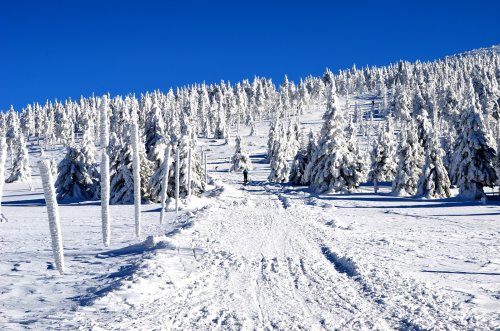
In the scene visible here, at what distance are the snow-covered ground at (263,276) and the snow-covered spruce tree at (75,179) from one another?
950 inches

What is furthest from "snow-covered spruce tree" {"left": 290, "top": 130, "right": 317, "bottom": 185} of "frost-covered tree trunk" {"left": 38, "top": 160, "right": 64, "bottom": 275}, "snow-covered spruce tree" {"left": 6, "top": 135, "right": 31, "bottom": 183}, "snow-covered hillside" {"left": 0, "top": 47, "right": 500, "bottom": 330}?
"snow-covered spruce tree" {"left": 6, "top": 135, "right": 31, "bottom": 183}

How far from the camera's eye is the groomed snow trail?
8305mm

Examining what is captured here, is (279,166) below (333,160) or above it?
below

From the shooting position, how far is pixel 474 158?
3284cm

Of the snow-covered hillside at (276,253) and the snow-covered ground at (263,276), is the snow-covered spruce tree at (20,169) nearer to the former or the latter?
the snow-covered hillside at (276,253)

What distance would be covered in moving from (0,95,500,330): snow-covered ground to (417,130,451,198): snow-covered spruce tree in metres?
10.8

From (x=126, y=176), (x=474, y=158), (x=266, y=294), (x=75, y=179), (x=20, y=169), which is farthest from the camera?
(x=20, y=169)

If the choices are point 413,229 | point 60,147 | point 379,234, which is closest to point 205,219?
point 379,234

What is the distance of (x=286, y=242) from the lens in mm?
16828

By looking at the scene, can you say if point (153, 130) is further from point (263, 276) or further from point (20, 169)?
point (20, 169)

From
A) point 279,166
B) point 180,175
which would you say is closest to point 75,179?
point 180,175

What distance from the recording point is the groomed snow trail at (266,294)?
830 cm

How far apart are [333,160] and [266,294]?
30.2 metres

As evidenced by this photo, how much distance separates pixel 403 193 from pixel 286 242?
2342 cm
